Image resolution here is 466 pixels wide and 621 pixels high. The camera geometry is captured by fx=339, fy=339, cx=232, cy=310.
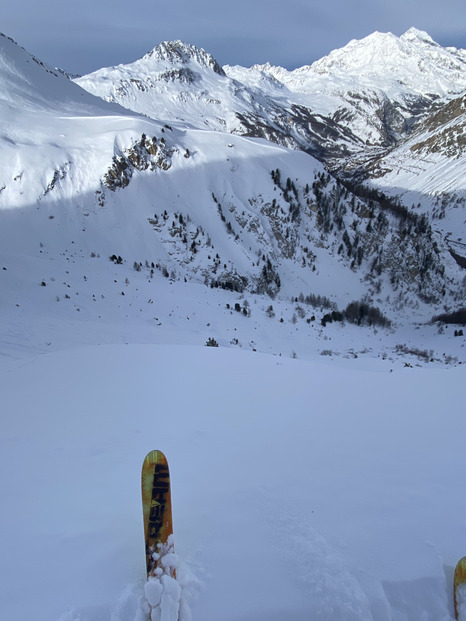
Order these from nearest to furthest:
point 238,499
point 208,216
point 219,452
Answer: point 238,499 → point 219,452 → point 208,216

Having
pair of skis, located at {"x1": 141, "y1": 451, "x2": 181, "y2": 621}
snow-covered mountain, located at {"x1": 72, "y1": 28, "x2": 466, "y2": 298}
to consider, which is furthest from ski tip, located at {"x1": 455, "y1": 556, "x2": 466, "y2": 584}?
snow-covered mountain, located at {"x1": 72, "y1": 28, "x2": 466, "y2": 298}

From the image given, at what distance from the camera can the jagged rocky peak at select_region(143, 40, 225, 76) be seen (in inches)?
4855

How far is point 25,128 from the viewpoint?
2788 cm

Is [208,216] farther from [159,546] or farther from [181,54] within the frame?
[181,54]

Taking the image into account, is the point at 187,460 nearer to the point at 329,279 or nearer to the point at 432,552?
the point at 432,552

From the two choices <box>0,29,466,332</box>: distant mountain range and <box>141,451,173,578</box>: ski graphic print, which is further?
<box>0,29,466,332</box>: distant mountain range

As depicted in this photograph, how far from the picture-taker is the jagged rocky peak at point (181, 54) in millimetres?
123312

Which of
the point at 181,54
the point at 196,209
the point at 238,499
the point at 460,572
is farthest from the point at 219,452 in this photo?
the point at 181,54

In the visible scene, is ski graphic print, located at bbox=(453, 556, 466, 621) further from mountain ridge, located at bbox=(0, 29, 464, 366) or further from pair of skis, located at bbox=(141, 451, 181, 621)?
mountain ridge, located at bbox=(0, 29, 464, 366)

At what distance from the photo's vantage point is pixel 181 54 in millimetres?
125062

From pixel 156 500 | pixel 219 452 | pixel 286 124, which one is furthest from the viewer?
pixel 286 124

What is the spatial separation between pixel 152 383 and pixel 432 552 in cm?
384

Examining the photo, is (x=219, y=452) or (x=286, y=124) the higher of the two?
(x=286, y=124)

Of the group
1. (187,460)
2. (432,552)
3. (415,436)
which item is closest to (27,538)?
(187,460)
